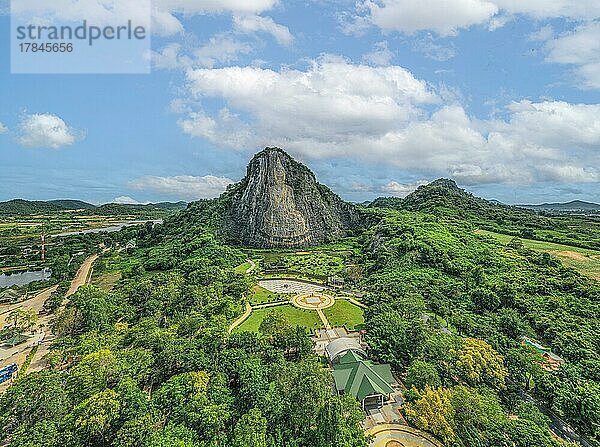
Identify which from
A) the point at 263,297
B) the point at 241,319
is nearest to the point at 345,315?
the point at 263,297

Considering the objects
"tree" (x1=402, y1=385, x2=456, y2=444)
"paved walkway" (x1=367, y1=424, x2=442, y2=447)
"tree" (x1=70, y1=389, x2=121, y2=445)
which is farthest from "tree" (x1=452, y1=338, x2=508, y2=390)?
"tree" (x1=70, y1=389, x2=121, y2=445)

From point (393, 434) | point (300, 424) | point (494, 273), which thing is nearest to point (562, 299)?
point (494, 273)

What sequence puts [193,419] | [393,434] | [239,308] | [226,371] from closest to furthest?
[193,419]
[393,434]
[226,371]
[239,308]

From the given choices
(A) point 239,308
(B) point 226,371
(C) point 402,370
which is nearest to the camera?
(B) point 226,371

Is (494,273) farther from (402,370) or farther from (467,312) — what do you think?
(402,370)

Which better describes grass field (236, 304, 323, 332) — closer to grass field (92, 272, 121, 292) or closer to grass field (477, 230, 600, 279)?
grass field (92, 272, 121, 292)

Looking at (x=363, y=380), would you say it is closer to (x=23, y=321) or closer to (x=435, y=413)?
(x=435, y=413)
